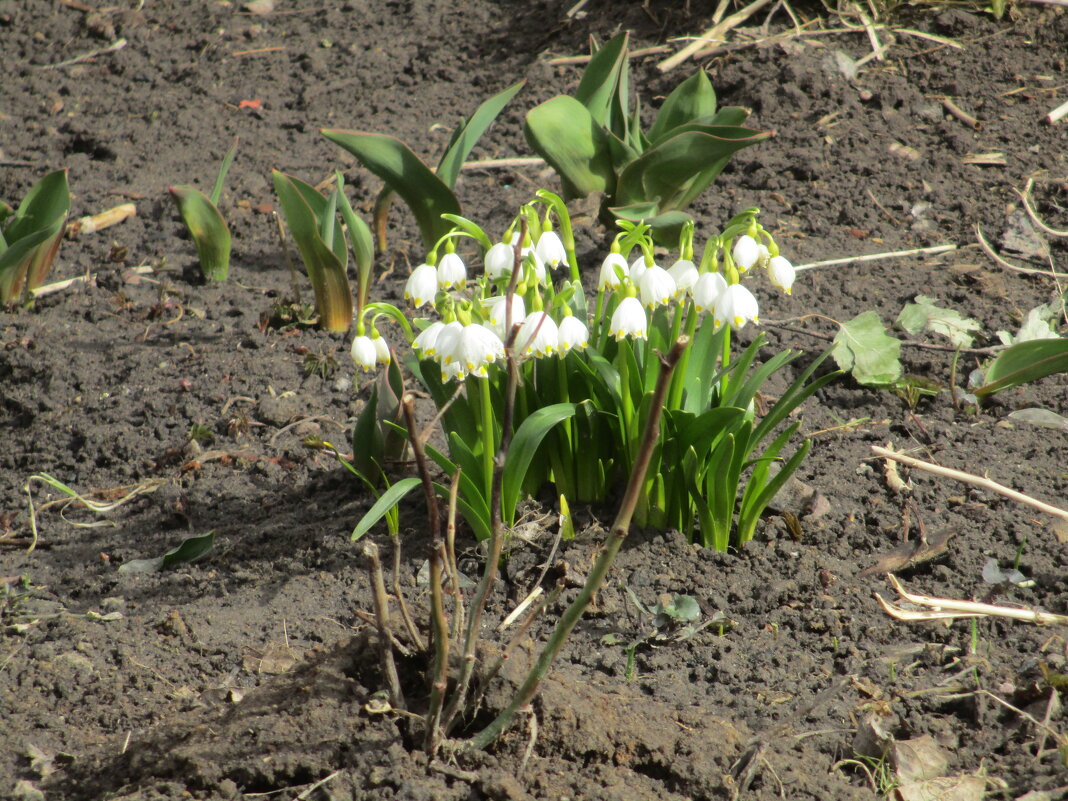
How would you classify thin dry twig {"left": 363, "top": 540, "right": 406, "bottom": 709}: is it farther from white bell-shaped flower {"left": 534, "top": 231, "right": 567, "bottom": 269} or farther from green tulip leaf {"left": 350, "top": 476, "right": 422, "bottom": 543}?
white bell-shaped flower {"left": 534, "top": 231, "right": 567, "bottom": 269}

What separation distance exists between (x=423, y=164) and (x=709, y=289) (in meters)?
1.64

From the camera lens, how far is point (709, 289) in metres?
1.98

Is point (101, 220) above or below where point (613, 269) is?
below

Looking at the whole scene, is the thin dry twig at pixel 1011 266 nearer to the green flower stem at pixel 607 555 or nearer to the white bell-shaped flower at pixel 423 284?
the white bell-shaped flower at pixel 423 284

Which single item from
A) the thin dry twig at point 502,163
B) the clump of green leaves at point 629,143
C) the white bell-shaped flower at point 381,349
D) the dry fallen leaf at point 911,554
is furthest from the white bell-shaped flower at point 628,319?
the thin dry twig at point 502,163

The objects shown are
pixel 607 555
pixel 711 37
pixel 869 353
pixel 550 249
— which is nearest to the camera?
pixel 607 555

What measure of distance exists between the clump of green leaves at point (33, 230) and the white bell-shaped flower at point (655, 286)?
89.9 inches

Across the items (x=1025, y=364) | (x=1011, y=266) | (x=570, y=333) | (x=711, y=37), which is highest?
(x=711, y=37)

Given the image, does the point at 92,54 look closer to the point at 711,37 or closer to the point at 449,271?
the point at 711,37

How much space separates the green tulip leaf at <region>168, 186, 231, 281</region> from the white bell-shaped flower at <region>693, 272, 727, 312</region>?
7.13 feet

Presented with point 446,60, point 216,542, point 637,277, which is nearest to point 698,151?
point 637,277

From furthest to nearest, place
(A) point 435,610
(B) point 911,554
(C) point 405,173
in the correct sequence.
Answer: (C) point 405,173 → (B) point 911,554 → (A) point 435,610

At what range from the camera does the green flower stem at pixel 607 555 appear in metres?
1.17

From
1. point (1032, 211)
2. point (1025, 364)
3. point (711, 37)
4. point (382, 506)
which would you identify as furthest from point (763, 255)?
point (711, 37)
